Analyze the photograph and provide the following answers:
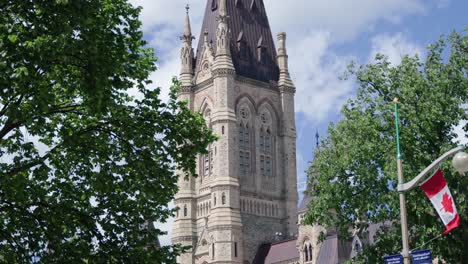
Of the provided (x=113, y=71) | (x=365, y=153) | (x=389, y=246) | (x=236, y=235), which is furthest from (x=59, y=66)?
(x=236, y=235)

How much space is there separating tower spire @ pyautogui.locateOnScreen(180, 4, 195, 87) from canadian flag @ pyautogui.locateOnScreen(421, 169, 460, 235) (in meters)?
72.9

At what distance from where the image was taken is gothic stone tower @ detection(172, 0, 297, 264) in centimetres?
8406

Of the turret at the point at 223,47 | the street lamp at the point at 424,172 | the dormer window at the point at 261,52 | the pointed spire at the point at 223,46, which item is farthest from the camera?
the dormer window at the point at 261,52

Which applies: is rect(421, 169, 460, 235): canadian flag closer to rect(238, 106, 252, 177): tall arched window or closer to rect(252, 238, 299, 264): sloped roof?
rect(252, 238, 299, 264): sloped roof

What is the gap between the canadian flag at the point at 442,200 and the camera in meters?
20.3

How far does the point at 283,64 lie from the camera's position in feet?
311

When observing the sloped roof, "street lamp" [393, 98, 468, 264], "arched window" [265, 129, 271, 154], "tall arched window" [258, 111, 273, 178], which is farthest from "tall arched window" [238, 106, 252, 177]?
"street lamp" [393, 98, 468, 264]

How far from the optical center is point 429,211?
106 ft

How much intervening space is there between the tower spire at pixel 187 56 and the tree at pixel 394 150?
5789cm

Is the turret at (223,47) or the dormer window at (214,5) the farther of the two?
the dormer window at (214,5)

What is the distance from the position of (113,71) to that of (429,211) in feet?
53.1

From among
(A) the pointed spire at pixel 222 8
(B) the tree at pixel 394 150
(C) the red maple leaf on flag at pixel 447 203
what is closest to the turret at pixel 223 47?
(A) the pointed spire at pixel 222 8

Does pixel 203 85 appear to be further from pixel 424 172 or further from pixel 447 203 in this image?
pixel 424 172

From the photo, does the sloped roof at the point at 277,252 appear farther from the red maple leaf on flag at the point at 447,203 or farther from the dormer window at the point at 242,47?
the red maple leaf on flag at the point at 447,203
